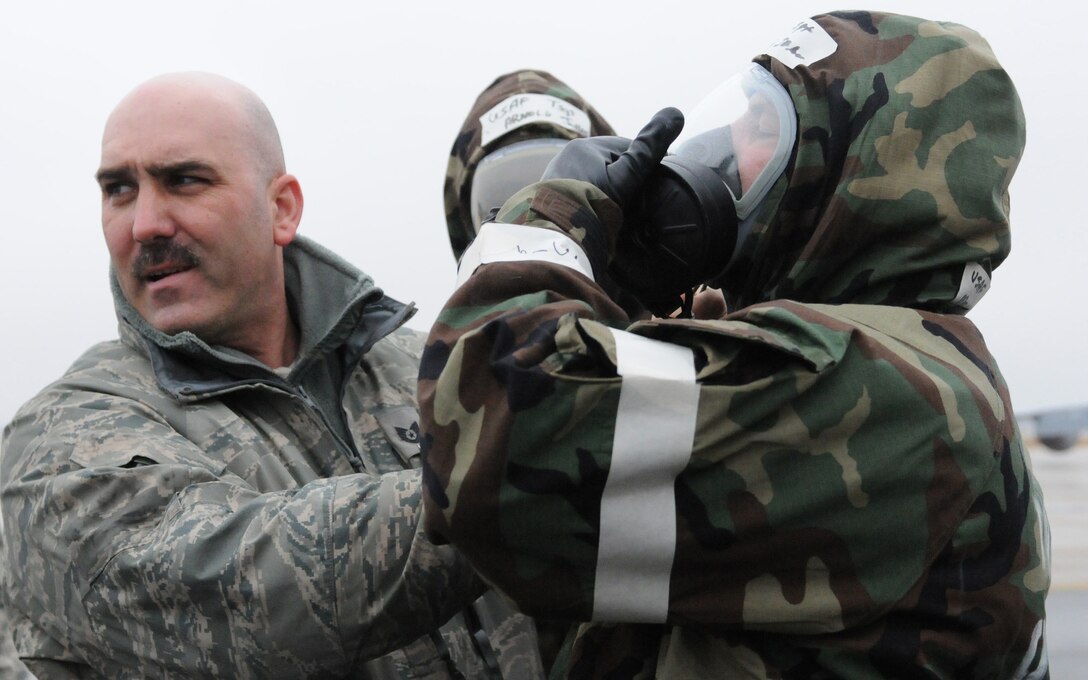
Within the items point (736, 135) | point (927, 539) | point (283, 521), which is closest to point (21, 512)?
point (283, 521)

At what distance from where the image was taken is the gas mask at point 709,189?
5.29 ft

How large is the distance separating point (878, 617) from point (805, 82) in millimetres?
726

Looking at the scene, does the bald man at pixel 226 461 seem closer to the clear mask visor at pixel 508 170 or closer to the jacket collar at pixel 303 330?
the jacket collar at pixel 303 330

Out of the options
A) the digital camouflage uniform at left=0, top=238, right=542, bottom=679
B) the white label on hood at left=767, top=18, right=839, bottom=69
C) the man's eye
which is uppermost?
the white label on hood at left=767, top=18, right=839, bottom=69

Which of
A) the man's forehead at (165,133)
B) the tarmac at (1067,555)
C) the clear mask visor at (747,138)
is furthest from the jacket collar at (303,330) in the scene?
the tarmac at (1067,555)

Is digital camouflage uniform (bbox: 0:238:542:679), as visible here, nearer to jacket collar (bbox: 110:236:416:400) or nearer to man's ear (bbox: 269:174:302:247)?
jacket collar (bbox: 110:236:416:400)

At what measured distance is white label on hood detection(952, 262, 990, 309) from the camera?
1596mm

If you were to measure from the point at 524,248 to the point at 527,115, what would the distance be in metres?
1.76

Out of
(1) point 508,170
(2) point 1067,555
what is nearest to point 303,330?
(1) point 508,170

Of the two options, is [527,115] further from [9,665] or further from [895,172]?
[9,665]

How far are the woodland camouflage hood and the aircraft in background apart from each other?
134 inches

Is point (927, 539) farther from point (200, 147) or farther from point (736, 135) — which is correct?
point (200, 147)

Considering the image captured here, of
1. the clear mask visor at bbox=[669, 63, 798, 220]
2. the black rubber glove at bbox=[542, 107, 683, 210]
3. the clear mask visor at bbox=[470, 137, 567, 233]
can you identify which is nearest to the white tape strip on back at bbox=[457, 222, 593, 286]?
the black rubber glove at bbox=[542, 107, 683, 210]

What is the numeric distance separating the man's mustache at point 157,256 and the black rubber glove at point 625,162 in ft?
3.44
